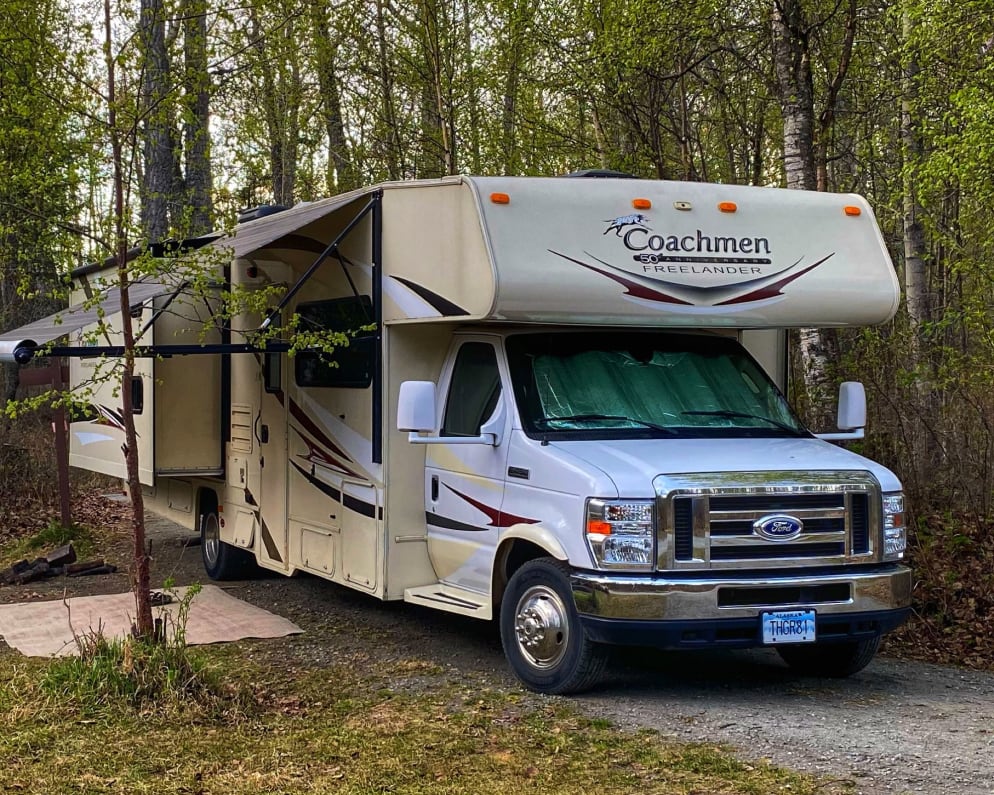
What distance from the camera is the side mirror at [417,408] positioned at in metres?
7.17

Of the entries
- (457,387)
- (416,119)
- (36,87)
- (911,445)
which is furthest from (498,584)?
(416,119)

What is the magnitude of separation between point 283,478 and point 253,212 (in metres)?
2.36

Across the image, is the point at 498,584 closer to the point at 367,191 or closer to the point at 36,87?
the point at 367,191

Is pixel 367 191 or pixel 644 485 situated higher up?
pixel 367 191

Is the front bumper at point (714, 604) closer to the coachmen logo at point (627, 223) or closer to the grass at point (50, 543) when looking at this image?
the coachmen logo at point (627, 223)

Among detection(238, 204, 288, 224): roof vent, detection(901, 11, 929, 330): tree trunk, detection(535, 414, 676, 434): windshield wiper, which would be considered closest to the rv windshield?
detection(535, 414, 676, 434): windshield wiper

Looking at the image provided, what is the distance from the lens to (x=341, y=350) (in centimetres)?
874

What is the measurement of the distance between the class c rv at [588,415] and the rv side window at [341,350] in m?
0.03

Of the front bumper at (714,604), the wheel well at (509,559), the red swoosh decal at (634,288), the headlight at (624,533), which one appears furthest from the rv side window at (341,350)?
the front bumper at (714,604)

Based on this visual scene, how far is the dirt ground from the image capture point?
5590mm

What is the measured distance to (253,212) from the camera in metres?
10.4

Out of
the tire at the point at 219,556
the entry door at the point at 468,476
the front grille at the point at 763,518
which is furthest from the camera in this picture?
the tire at the point at 219,556

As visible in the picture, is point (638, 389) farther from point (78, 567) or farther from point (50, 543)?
point (50, 543)

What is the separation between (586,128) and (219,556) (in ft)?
33.6
